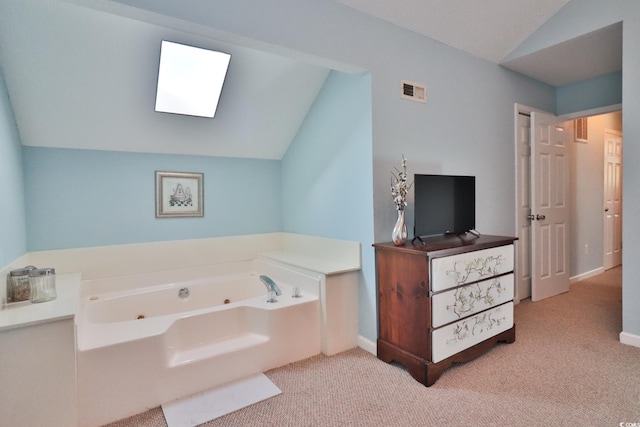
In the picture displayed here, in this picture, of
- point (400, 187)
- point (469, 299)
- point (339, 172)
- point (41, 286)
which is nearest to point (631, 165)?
point (469, 299)

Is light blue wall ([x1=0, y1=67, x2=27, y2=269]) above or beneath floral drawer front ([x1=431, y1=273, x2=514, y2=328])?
above

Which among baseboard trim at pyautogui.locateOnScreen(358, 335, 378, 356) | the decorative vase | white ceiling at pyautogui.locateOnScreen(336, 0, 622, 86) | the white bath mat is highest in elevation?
white ceiling at pyautogui.locateOnScreen(336, 0, 622, 86)

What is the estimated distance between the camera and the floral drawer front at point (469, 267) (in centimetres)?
223

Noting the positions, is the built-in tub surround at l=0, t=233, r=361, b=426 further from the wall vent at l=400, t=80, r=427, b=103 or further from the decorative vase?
the wall vent at l=400, t=80, r=427, b=103

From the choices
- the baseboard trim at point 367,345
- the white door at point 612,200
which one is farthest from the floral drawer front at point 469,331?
the white door at point 612,200

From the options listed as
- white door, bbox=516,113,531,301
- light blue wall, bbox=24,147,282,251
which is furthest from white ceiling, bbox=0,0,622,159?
white door, bbox=516,113,531,301

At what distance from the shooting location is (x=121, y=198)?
3.11 m

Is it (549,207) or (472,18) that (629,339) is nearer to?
(549,207)

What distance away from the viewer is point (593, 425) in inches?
69.0

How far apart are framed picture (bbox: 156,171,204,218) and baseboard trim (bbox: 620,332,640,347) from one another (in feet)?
12.2

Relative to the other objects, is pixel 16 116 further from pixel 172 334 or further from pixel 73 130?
pixel 172 334

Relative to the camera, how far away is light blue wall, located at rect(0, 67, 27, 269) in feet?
7.07

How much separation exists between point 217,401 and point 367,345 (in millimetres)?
1168

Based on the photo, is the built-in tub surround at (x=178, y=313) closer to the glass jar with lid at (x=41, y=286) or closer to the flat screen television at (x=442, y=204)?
the glass jar with lid at (x=41, y=286)
